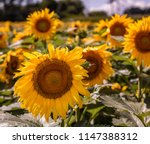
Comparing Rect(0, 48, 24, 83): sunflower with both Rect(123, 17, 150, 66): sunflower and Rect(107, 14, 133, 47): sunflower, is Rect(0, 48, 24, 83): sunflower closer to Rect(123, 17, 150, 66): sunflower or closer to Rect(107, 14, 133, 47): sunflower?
Rect(107, 14, 133, 47): sunflower

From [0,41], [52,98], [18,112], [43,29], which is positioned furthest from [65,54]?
[0,41]

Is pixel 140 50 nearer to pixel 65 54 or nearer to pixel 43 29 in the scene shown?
pixel 65 54

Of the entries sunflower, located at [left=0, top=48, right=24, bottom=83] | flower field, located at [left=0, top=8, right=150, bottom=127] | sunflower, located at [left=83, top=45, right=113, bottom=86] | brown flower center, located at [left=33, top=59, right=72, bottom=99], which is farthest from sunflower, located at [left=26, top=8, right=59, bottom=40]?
brown flower center, located at [left=33, top=59, right=72, bottom=99]

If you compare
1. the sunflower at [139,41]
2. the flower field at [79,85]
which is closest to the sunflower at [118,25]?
the flower field at [79,85]

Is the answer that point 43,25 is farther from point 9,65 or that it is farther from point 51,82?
point 51,82

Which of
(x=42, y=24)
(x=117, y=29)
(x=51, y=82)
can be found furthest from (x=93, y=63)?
(x=42, y=24)

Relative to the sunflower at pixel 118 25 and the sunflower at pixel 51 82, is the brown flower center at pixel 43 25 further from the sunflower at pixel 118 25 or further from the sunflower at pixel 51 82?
the sunflower at pixel 51 82

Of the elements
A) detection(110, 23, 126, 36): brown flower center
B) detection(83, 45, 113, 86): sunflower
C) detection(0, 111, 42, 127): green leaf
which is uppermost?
detection(110, 23, 126, 36): brown flower center
